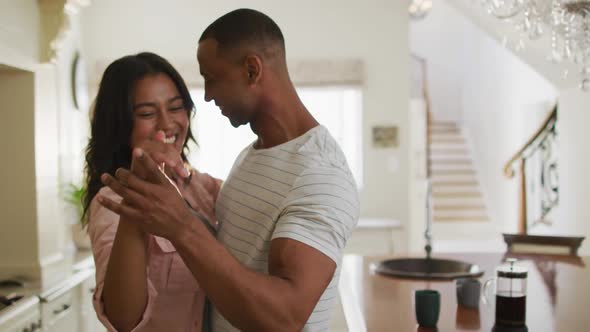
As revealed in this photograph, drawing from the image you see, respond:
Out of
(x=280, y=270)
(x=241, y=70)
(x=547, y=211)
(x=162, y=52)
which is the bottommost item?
(x=547, y=211)

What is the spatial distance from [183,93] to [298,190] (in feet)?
2.43

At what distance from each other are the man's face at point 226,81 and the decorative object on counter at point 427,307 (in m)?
1.20

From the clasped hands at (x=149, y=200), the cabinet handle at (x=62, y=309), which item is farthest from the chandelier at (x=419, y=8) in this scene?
the clasped hands at (x=149, y=200)

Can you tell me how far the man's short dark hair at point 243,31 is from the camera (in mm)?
1208

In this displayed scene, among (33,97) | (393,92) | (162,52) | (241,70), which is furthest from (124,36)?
(241,70)

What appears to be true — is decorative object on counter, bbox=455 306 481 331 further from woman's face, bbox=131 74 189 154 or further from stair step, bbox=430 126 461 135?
stair step, bbox=430 126 461 135

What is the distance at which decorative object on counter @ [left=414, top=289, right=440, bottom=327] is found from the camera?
7.23ft

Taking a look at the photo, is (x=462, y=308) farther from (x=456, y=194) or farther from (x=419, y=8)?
(x=456, y=194)

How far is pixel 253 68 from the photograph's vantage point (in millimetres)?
1211

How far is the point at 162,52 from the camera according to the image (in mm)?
5832

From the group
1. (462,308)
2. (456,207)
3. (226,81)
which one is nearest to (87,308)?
(462,308)

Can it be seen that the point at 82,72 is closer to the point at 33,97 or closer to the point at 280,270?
the point at 33,97

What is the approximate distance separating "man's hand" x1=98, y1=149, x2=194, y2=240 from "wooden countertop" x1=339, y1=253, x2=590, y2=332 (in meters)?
1.34

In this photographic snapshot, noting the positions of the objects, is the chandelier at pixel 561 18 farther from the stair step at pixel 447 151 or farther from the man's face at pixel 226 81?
the stair step at pixel 447 151
